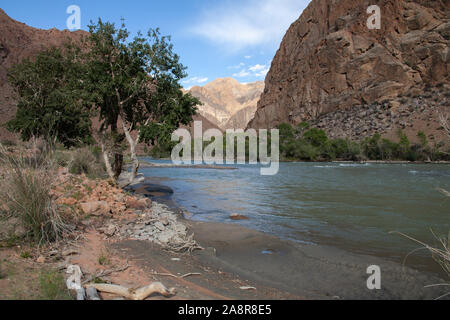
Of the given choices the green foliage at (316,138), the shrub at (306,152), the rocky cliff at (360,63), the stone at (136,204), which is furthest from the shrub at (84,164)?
the rocky cliff at (360,63)

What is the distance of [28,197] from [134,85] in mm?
7355

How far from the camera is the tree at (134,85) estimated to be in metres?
10.8

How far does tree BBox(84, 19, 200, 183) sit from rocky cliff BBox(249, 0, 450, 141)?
2456 inches

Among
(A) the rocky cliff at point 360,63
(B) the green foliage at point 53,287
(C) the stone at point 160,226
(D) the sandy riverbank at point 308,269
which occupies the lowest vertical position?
(D) the sandy riverbank at point 308,269

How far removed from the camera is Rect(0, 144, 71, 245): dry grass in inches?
171

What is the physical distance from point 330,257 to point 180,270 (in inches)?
131

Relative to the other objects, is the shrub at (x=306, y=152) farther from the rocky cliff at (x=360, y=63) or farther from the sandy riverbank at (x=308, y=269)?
the sandy riverbank at (x=308, y=269)

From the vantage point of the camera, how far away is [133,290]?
337cm

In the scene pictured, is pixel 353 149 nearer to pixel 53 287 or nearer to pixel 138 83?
pixel 138 83

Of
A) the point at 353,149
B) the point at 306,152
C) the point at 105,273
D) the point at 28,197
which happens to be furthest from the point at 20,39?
the point at 105,273

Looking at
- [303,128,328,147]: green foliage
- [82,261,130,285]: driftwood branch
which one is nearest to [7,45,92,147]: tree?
[82,261,130,285]: driftwood branch

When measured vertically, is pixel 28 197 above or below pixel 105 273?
above

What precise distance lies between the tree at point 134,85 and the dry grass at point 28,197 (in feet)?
21.4

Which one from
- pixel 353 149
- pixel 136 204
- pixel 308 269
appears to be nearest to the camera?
pixel 308 269
